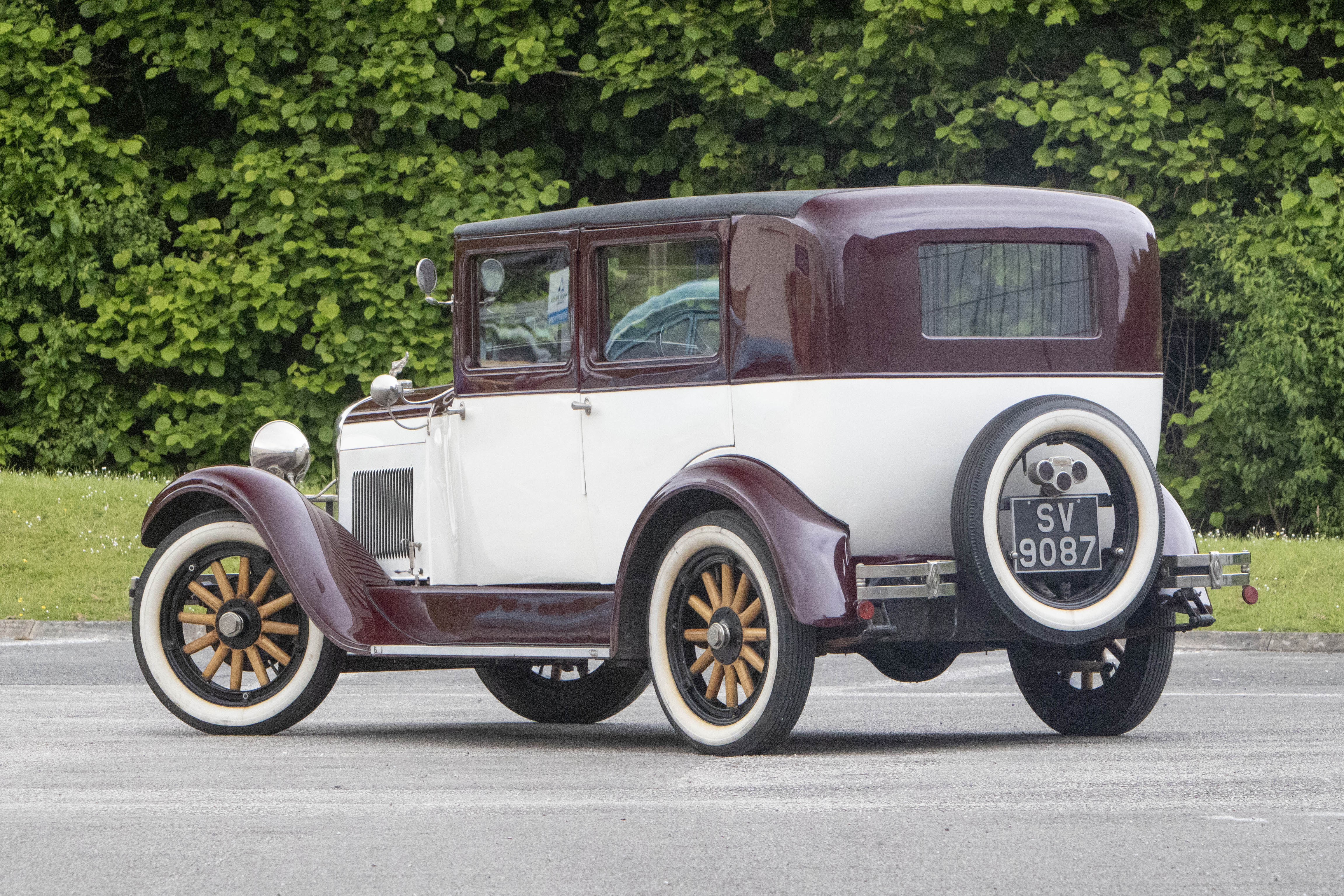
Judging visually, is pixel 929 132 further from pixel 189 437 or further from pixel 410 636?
pixel 410 636

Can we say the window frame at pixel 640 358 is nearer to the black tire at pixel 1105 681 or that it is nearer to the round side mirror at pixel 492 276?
the round side mirror at pixel 492 276

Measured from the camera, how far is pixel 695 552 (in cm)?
715

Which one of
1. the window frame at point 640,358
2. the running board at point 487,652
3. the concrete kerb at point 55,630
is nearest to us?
the window frame at point 640,358

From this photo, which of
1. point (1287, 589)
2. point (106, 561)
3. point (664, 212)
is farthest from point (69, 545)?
point (664, 212)

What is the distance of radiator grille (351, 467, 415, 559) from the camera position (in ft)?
28.2

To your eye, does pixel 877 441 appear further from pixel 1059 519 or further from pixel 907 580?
pixel 1059 519

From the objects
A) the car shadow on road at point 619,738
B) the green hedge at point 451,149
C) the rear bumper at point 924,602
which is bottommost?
the car shadow on road at point 619,738

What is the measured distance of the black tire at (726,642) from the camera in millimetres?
6824

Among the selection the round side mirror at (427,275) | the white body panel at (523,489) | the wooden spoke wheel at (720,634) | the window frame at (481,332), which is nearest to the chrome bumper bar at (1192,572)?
the wooden spoke wheel at (720,634)

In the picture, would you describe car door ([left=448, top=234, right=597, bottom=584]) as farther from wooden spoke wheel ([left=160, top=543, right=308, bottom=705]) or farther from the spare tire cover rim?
the spare tire cover rim

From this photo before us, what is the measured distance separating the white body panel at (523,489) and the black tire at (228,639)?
0.79m

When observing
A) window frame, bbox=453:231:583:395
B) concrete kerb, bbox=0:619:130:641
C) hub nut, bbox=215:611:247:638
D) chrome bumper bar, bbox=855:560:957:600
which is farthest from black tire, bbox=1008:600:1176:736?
concrete kerb, bbox=0:619:130:641

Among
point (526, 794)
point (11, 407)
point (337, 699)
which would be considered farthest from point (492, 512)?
point (11, 407)

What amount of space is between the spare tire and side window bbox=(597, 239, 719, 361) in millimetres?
1161
